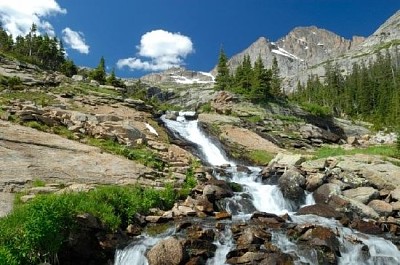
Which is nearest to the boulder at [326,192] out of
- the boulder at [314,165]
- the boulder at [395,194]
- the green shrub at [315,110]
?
the boulder at [395,194]

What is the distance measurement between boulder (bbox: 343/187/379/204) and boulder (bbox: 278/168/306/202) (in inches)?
115

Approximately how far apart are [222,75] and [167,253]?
2668 inches

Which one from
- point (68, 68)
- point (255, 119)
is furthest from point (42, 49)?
point (255, 119)

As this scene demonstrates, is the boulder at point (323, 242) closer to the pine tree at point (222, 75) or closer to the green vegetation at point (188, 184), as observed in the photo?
the green vegetation at point (188, 184)

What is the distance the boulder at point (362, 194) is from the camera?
25703 millimetres

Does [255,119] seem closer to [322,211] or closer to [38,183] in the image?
[322,211]

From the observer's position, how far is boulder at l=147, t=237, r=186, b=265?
48.8ft

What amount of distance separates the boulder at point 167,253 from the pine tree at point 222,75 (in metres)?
63.2

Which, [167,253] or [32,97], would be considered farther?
[32,97]

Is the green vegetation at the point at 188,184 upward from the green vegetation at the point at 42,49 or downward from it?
downward

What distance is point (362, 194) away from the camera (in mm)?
26078

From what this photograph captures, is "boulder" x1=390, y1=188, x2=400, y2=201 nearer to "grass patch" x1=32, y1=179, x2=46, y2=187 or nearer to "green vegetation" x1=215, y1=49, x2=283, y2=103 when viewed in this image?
"grass patch" x1=32, y1=179, x2=46, y2=187

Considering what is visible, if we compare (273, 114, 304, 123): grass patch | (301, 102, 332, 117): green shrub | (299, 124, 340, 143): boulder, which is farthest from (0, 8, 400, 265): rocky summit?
(301, 102, 332, 117): green shrub

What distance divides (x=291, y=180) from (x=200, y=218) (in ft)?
32.7
